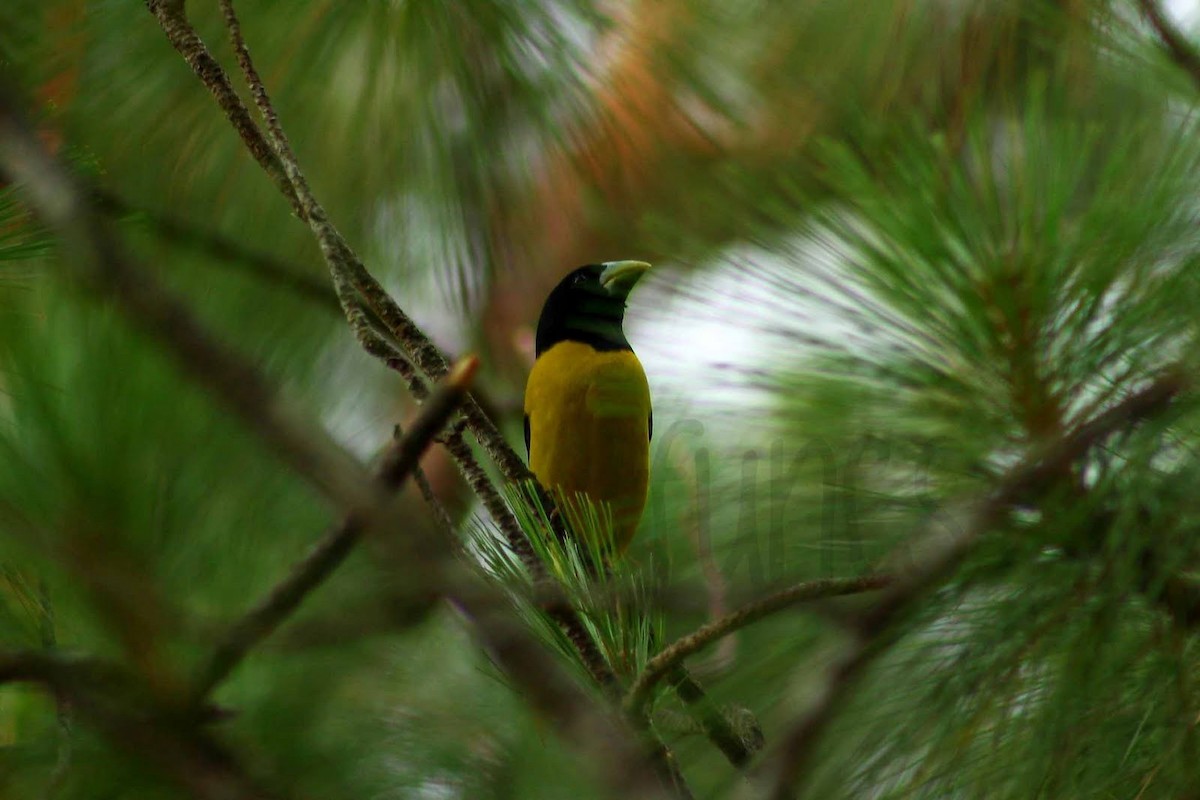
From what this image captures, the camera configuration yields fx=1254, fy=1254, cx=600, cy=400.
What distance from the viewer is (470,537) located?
1.11 m

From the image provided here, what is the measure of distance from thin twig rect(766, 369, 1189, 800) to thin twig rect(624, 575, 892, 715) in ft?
0.06

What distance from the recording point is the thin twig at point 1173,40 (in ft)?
3.77

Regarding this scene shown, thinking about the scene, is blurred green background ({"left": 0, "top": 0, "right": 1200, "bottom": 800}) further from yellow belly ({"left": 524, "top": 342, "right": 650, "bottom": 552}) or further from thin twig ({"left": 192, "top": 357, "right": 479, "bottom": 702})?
yellow belly ({"left": 524, "top": 342, "right": 650, "bottom": 552})

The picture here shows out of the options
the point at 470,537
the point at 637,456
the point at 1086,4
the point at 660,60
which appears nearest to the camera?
the point at 470,537

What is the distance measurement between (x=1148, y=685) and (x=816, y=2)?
1.28m

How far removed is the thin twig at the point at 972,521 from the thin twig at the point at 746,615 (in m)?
0.02

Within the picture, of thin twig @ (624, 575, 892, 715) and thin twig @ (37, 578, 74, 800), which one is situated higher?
thin twig @ (37, 578, 74, 800)

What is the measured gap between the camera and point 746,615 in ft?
2.63

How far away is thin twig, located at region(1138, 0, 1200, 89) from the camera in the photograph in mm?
1149

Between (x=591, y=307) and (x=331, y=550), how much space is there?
1.65 m

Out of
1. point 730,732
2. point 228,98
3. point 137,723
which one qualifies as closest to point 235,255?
point 228,98

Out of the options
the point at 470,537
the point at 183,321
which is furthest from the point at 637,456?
the point at 183,321

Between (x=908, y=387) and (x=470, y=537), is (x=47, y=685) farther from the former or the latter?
(x=908, y=387)

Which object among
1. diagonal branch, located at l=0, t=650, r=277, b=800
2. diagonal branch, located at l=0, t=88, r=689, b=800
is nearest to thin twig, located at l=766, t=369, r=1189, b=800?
diagonal branch, located at l=0, t=88, r=689, b=800
